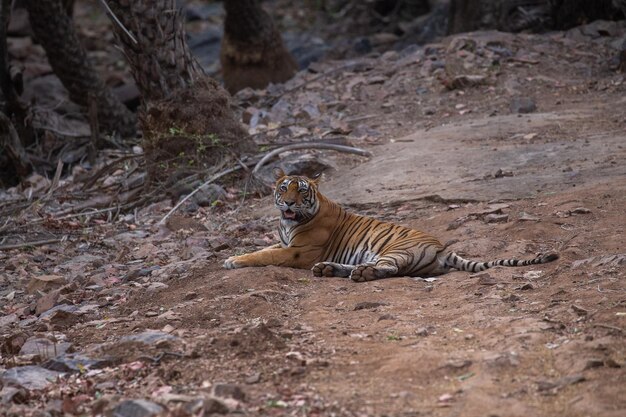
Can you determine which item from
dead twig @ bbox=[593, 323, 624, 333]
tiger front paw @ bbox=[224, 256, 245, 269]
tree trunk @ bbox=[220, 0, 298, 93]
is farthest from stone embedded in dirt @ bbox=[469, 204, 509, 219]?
tree trunk @ bbox=[220, 0, 298, 93]

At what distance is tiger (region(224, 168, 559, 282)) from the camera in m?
7.64

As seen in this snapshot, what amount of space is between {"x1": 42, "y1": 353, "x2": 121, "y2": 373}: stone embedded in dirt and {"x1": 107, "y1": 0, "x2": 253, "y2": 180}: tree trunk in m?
6.11

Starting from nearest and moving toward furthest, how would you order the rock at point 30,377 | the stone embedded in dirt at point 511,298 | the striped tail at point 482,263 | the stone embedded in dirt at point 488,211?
the rock at point 30,377, the stone embedded in dirt at point 511,298, the striped tail at point 482,263, the stone embedded in dirt at point 488,211

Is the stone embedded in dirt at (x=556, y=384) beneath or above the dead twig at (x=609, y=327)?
above

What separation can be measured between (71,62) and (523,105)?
6.74m

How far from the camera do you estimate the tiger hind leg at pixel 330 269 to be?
7789 mm

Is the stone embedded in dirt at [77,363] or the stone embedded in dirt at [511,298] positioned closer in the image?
the stone embedded in dirt at [77,363]

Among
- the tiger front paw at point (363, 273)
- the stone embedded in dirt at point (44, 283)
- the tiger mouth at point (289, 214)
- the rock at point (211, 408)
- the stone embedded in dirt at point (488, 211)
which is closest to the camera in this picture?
the rock at point (211, 408)

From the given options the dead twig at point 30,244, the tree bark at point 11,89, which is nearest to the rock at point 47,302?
the dead twig at point 30,244

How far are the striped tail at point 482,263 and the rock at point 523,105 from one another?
6017 millimetres

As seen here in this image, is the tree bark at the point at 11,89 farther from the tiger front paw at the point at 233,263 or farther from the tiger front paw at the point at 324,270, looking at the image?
the tiger front paw at the point at 324,270

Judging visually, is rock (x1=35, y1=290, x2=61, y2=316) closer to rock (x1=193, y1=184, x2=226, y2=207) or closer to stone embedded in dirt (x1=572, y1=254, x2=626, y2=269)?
rock (x1=193, y1=184, x2=226, y2=207)

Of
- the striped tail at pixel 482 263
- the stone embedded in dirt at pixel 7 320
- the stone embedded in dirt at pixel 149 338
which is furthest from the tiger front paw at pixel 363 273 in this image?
the stone embedded in dirt at pixel 7 320

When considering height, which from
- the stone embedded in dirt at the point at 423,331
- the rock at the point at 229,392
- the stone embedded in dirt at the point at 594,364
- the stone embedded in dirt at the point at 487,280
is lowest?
the stone embedded in dirt at the point at 487,280
